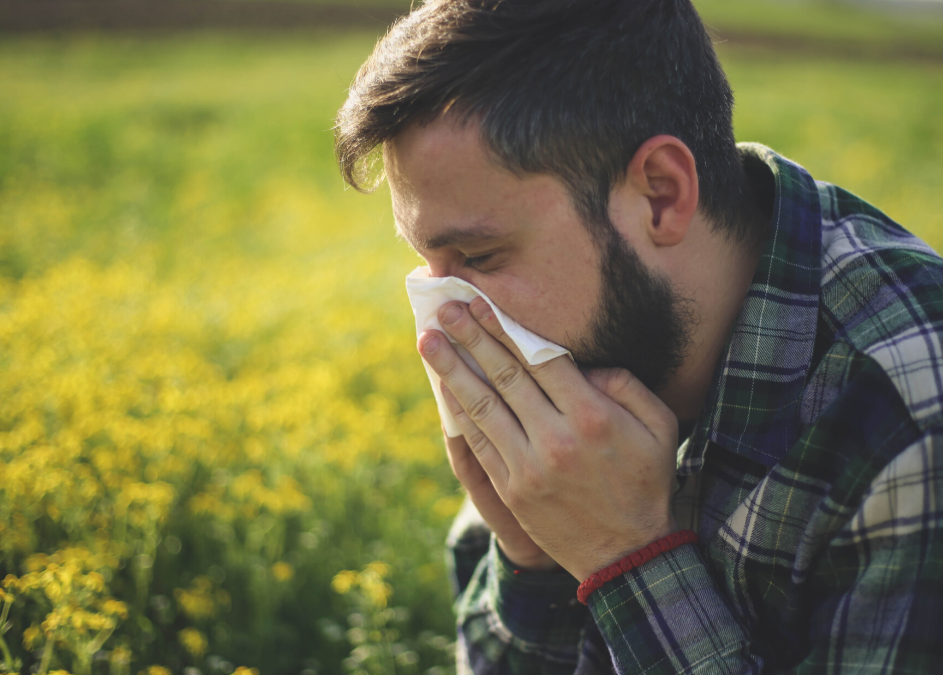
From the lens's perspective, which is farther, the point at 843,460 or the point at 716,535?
the point at 716,535

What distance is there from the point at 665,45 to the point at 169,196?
938 cm

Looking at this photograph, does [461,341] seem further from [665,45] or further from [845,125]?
[845,125]

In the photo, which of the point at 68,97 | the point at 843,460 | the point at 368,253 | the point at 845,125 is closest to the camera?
the point at 843,460

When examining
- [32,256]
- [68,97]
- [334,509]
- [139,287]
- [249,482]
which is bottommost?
[334,509]

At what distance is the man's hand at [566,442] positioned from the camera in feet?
4.81

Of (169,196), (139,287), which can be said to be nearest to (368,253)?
(139,287)

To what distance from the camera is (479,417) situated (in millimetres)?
1633

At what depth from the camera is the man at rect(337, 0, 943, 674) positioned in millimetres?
1326

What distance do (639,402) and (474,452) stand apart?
1.49 feet

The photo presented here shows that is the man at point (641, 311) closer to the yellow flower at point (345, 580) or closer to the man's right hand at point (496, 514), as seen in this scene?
the man's right hand at point (496, 514)

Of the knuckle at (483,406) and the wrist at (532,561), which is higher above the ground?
the knuckle at (483,406)

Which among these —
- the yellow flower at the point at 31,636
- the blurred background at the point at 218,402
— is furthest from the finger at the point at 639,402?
the yellow flower at the point at 31,636

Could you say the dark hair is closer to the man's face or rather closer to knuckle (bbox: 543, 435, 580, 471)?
the man's face

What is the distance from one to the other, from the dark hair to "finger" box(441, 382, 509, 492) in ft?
1.96
